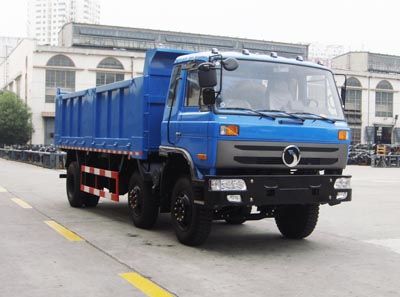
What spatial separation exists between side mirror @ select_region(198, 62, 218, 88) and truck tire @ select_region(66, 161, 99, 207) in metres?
6.14

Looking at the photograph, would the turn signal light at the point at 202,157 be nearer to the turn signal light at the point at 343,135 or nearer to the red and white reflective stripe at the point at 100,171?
the turn signal light at the point at 343,135

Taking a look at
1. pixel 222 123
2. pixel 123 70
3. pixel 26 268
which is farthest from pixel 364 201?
pixel 123 70

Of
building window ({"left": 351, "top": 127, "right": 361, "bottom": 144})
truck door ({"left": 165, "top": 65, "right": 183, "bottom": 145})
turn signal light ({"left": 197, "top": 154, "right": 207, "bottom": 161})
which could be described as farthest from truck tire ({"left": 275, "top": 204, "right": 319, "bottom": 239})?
building window ({"left": 351, "top": 127, "right": 361, "bottom": 144})

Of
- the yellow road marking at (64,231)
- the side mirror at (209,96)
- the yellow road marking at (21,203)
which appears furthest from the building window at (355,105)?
the side mirror at (209,96)

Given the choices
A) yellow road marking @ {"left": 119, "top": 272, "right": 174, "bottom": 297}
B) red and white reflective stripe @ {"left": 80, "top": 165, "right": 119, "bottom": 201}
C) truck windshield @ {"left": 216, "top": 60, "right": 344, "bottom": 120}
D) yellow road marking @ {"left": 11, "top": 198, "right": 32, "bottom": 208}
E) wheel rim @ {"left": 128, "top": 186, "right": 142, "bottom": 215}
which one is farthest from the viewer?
yellow road marking @ {"left": 11, "top": 198, "right": 32, "bottom": 208}

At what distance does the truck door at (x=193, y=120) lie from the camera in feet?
24.5

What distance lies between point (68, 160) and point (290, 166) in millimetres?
7365

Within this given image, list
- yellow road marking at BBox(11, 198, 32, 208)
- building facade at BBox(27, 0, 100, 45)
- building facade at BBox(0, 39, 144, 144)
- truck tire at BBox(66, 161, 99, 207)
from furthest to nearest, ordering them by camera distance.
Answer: building facade at BBox(27, 0, 100, 45) → building facade at BBox(0, 39, 144, 144) → yellow road marking at BBox(11, 198, 32, 208) → truck tire at BBox(66, 161, 99, 207)

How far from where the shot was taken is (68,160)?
1350 centimetres

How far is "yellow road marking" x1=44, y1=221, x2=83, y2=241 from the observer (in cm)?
865

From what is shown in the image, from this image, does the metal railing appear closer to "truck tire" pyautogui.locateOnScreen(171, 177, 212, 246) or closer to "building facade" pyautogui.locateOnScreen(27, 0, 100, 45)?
"truck tire" pyautogui.locateOnScreen(171, 177, 212, 246)

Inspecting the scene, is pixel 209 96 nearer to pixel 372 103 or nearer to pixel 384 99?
pixel 372 103

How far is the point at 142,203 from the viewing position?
938 cm

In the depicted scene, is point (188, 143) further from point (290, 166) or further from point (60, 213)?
point (60, 213)
